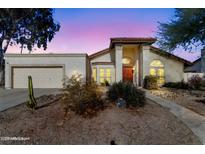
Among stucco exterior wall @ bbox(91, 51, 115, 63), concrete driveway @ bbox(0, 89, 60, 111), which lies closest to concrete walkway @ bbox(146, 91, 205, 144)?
concrete driveway @ bbox(0, 89, 60, 111)

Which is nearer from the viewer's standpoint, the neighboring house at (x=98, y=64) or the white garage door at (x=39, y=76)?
the white garage door at (x=39, y=76)

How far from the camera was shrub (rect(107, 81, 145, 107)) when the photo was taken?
26.5 feet

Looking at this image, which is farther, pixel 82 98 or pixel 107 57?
pixel 107 57

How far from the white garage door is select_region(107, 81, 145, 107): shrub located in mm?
6927

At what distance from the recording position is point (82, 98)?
7500mm

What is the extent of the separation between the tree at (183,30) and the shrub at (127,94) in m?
6.43

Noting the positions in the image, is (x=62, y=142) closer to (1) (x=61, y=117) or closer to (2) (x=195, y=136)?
(1) (x=61, y=117)

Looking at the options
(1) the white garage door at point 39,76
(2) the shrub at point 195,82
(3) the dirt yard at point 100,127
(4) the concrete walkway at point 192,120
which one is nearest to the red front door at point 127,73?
(1) the white garage door at point 39,76

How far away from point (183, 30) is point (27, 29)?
1381cm

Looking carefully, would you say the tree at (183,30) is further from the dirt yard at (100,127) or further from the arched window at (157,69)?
the dirt yard at (100,127)

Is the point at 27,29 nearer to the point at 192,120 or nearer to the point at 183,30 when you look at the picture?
the point at 183,30

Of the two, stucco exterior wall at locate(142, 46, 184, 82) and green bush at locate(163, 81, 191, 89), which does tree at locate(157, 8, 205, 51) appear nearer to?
stucco exterior wall at locate(142, 46, 184, 82)

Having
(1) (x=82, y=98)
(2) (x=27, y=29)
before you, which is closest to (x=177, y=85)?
(1) (x=82, y=98)

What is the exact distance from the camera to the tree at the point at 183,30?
42.4ft
